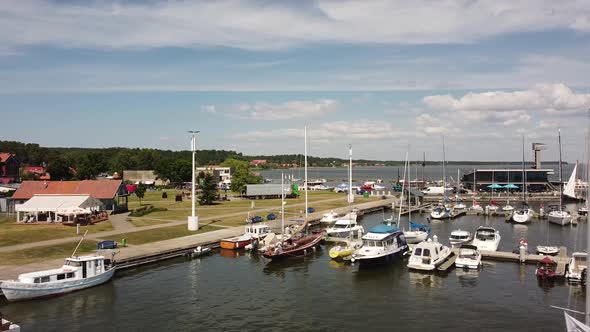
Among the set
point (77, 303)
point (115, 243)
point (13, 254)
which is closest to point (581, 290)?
point (77, 303)

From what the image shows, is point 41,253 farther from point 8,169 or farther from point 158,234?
point 8,169

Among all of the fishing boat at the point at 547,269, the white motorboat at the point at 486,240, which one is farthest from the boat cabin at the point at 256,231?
the fishing boat at the point at 547,269

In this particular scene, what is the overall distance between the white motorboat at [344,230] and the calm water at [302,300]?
16.1 meters

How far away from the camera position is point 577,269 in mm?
42562

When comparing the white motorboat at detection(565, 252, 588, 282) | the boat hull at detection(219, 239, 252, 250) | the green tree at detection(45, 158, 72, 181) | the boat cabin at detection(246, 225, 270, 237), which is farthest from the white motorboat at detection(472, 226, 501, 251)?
the green tree at detection(45, 158, 72, 181)

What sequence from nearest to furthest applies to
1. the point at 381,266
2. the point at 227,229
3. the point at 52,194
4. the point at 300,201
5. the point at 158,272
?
1. the point at 158,272
2. the point at 381,266
3. the point at 227,229
4. the point at 52,194
5. the point at 300,201

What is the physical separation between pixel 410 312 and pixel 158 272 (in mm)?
25330

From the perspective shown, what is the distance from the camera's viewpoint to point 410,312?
35.8 metres

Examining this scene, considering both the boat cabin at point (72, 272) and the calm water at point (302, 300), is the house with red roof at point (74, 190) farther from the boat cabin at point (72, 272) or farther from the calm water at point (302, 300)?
the boat cabin at point (72, 272)

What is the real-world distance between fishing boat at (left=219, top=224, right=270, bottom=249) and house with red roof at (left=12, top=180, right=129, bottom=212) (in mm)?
30483

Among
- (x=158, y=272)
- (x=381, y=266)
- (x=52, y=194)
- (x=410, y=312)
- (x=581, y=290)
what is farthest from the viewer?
(x=52, y=194)

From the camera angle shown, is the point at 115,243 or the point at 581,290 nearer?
the point at 581,290

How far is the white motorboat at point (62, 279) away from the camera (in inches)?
1430

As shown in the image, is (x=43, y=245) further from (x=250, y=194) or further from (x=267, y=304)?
(x=250, y=194)
